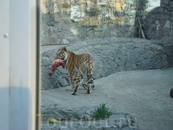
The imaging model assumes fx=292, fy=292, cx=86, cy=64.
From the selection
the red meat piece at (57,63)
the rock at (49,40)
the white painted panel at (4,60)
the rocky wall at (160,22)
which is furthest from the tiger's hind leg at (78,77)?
the white painted panel at (4,60)

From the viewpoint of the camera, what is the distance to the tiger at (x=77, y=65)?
3523 millimetres

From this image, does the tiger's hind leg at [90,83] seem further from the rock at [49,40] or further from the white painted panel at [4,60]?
the white painted panel at [4,60]

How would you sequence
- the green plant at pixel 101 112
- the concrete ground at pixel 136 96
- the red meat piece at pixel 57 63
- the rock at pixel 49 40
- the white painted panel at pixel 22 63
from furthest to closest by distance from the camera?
1. the red meat piece at pixel 57 63
2. the concrete ground at pixel 136 96
3. the green plant at pixel 101 112
4. the rock at pixel 49 40
5. the white painted panel at pixel 22 63

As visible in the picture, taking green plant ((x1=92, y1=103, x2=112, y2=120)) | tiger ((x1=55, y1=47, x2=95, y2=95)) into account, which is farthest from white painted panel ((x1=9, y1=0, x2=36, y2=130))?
tiger ((x1=55, y1=47, x2=95, y2=95))

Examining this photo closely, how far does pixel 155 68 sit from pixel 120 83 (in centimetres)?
70

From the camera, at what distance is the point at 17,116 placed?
126 centimetres

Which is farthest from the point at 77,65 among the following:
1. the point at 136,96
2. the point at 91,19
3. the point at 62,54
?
the point at 136,96

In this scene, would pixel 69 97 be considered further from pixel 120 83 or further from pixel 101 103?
pixel 120 83

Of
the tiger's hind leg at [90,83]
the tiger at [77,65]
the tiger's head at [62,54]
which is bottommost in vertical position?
the tiger's hind leg at [90,83]

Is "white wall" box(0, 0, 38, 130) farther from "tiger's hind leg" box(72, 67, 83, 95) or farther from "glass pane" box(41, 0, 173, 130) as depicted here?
"tiger's hind leg" box(72, 67, 83, 95)

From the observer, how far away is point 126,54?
4.03 metres

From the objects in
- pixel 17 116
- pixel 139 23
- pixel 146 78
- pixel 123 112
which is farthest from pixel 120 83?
pixel 17 116

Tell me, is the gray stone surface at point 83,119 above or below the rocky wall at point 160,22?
below

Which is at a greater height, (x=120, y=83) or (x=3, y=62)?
(x=3, y=62)
